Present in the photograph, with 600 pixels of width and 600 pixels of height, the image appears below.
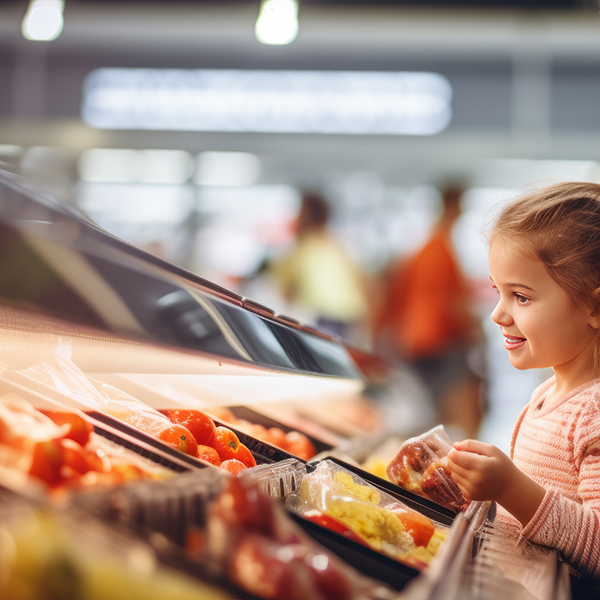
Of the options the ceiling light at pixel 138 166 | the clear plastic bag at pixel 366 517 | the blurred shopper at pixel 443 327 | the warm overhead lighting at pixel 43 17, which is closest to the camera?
the clear plastic bag at pixel 366 517

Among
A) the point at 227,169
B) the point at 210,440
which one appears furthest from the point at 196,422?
the point at 227,169

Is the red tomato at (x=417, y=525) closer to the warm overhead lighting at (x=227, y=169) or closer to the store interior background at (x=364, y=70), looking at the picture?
the store interior background at (x=364, y=70)

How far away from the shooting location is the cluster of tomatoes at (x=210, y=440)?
4.41ft

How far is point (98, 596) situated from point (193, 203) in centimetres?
666

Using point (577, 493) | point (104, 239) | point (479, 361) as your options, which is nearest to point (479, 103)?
point (479, 361)

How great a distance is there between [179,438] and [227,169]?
577 centimetres

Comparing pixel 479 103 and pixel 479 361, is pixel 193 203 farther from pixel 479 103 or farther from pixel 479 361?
pixel 479 361

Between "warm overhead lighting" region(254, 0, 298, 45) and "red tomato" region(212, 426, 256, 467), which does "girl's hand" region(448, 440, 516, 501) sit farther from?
"warm overhead lighting" region(254, 0, 298, 45)

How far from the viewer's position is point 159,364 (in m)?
1.44

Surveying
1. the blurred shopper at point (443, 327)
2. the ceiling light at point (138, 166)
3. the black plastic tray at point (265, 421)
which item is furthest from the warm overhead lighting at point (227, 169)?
the black plastic tray at point (265, 421)

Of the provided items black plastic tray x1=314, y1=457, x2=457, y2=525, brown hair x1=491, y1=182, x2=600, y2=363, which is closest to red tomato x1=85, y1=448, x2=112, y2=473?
black plastic tray x1=314, y1=457, x2=457, y2=525

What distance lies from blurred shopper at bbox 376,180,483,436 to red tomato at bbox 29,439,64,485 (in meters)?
3.60

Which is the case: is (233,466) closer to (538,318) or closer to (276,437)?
(276,437)

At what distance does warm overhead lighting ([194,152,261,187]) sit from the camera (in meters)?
6.61
